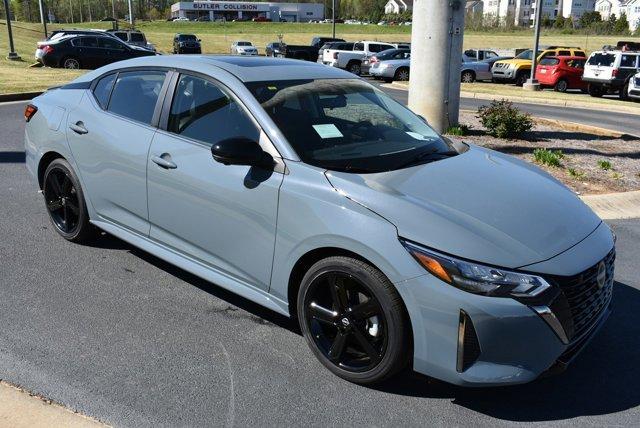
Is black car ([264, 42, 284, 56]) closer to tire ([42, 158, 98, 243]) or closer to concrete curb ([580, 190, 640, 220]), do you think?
concrete curb ([580, 190, 640, 220])

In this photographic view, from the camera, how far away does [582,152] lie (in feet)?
31.0

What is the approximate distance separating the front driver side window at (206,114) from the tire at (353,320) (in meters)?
1.01

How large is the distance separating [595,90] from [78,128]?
23623 millimetres

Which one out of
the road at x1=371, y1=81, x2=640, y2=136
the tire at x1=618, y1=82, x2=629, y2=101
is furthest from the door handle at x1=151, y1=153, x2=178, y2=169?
the tire at x1=618, y1=82, x2=629, y2=101

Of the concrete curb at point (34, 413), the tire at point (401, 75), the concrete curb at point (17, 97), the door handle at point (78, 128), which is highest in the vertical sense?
the door handle at point (78, 128)

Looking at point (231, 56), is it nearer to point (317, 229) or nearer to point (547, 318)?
point (317, 229)

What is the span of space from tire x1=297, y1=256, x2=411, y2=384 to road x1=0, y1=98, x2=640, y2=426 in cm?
13

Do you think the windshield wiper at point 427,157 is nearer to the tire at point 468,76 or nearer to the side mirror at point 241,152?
the side mirror at point 241,152

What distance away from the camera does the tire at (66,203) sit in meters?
5.05

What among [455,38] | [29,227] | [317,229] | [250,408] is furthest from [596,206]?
[29,227]

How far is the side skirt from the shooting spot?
3688 millimetres

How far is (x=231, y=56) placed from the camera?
4746 millimetres

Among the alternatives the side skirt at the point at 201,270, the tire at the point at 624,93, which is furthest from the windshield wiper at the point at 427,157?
the tire at the point at 624,93

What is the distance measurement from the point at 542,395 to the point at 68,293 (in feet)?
10.3
